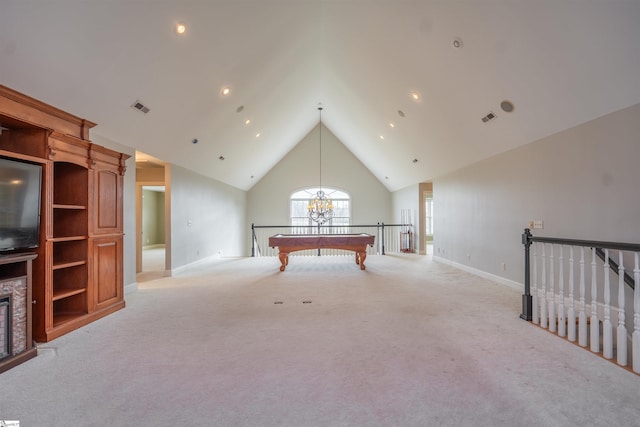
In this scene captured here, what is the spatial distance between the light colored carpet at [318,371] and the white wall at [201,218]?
8.84ft

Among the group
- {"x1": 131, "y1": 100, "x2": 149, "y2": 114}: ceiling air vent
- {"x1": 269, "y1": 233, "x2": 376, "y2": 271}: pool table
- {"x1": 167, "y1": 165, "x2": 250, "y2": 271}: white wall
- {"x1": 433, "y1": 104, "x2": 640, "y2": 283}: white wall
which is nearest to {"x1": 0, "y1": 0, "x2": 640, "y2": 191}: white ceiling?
{"x1": 131, "y1": 100, "x2": 149, "y2": 114}: ceiling air vent

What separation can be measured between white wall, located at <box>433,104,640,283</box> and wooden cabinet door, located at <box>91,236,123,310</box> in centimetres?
560

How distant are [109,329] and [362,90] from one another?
19.3ft

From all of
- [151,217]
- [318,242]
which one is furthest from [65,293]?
[151,217]

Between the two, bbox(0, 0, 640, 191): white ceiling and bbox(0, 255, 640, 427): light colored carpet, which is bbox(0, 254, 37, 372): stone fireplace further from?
bbox(0, 0, 640, 191): white ceiling

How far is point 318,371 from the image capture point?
221cm

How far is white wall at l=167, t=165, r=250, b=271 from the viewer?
6344 millimetres

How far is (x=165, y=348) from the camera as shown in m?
2.64

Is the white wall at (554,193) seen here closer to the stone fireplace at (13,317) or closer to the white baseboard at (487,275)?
the white baseboard at (487,275)

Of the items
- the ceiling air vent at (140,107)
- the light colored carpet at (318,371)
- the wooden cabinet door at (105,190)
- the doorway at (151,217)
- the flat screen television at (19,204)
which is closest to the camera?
the light colored carpet at (318,371)

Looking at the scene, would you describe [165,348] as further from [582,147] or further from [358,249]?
[582,147]

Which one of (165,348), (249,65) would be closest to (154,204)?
(249,65)

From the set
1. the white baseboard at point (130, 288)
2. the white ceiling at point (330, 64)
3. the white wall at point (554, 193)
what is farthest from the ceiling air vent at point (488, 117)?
the white baseboard at point (130, 288)

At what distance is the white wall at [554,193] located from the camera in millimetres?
3141
